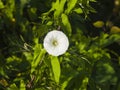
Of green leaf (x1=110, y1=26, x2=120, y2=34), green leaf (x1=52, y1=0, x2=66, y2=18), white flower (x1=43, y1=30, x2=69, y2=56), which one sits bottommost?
green leaf (x1=110, y1=26, x2=120, y2=34)

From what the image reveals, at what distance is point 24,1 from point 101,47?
661mm

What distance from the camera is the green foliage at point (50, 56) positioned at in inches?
79.9

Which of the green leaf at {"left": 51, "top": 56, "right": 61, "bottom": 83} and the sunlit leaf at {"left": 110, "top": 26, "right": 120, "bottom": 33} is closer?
the green leaf at {"left": 51, "top": 56, "right": 61, "bottom": 83}

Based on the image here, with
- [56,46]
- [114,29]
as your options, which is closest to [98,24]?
[114,29]

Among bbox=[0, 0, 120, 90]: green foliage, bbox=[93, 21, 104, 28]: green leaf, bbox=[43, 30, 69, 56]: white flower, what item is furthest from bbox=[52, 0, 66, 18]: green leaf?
bbox=[93, 21, 104, 28]: green leaf

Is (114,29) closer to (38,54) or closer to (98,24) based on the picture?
(98,24)

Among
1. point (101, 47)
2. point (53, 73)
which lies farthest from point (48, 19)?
point (101, 47)

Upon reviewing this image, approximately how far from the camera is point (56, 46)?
6.70 feet

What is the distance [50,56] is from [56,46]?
0.08 m

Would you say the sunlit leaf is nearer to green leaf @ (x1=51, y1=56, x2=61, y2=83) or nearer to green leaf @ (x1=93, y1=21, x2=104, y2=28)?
green leaf @ (x1=93, y1=21, x2=104, y2=28)

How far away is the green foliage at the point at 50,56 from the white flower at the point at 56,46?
0.17 feet

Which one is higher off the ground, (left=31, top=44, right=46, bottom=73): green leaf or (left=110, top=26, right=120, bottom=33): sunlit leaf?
(left=31, top=44, right=46, bottom=73): green leaf

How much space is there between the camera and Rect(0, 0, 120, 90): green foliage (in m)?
2.03

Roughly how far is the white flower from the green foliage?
5 cm
